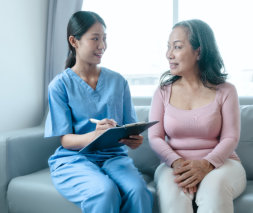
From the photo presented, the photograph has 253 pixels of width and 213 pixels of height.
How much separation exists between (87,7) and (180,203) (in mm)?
1864

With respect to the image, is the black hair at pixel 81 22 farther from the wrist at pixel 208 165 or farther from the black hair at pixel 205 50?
the wrist at pixel 208 165

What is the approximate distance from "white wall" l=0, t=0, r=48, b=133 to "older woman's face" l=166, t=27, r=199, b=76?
1.09 metres

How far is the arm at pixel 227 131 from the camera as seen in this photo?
51.6 inches

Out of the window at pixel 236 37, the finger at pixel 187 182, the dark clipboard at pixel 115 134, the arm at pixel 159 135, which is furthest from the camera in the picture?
the window at pixel 236 37

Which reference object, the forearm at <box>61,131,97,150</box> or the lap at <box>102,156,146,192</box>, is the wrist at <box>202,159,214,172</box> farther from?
the forearm at <box>61,131,97,150</box>

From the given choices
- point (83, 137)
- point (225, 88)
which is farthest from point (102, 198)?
point (225, 88)

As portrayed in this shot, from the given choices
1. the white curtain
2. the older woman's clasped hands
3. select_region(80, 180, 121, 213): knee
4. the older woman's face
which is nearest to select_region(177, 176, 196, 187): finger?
the older woman's clasped hands

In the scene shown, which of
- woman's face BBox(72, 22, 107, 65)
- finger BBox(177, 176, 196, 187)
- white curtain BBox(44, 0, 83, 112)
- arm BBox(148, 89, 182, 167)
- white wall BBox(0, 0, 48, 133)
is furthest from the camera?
white curtain BBox(44, 0, 83, 112)

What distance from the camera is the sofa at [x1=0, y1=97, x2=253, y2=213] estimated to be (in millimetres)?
1374

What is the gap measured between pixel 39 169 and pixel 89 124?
19.1 inches

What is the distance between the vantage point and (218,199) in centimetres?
112

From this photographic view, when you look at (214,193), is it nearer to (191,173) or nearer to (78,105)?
(191,173)

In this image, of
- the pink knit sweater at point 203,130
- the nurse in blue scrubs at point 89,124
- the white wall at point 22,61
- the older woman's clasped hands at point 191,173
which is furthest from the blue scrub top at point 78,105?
the white wall at point 22,61

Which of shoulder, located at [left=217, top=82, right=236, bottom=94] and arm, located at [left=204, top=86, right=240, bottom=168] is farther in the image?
shoulder, located at [left=217, top=82, right=236, bottom=94]
